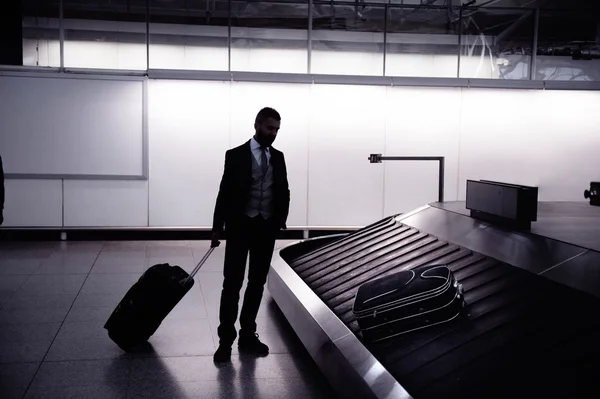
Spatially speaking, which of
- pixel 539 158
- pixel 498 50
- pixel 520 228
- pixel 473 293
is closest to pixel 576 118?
pixel 539 158

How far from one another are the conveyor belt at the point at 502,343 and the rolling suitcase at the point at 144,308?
1246 mm

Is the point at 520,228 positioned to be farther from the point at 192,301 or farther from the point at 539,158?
the point at 539,158

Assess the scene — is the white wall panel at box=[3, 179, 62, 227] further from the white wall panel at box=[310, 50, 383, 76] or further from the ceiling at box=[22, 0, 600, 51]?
the white wall panel at box=[310, 50, 383, 76]

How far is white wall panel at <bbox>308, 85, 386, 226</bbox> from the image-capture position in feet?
37.2

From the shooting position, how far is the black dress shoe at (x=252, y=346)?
494cm

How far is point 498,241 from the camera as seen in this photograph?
4.77m

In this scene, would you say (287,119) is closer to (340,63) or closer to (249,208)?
(340,63)

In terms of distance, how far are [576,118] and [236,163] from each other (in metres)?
8.94

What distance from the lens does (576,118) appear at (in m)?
11.8

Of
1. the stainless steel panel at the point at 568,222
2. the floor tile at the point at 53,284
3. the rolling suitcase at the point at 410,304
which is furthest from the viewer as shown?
the floor tile at the point at 53,284

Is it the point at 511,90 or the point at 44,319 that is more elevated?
the point at 511,90

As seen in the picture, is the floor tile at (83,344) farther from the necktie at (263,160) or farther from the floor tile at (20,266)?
the floor tile at (20,266)

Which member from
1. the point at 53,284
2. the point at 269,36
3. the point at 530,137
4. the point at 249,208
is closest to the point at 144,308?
the point at 249,208

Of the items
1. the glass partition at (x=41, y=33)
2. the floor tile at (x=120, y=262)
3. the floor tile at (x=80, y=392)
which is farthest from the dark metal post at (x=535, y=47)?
the floor tile at (x=80, y=392)
